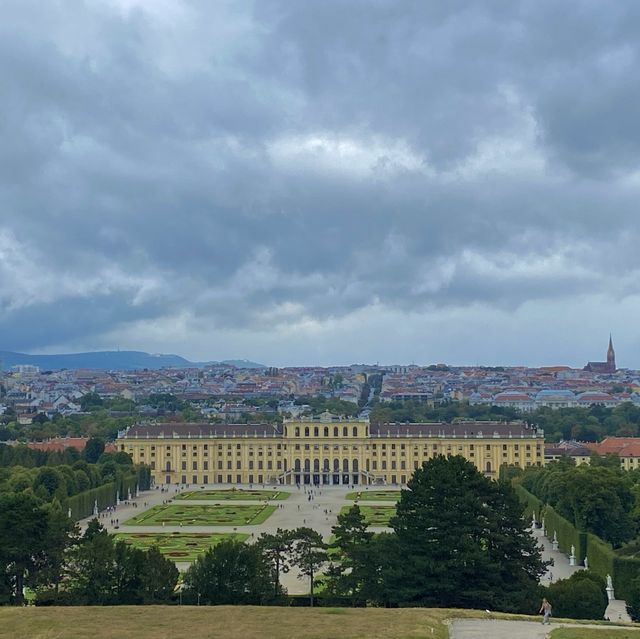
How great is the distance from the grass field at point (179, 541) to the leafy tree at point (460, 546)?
19.1 m

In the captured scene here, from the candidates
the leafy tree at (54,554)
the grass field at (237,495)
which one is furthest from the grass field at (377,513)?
the leafy tree at (54,554)

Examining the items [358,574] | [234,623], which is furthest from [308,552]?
[234,623]

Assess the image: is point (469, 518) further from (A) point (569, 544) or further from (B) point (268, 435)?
(B) point (268, 435)

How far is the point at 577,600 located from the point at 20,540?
20.4 m

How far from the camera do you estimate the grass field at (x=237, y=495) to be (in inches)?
3620

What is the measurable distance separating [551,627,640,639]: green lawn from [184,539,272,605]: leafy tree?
38.8 feet

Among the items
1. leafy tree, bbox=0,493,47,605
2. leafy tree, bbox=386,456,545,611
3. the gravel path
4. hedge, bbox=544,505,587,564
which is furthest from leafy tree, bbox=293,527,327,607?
hedge, bbox=544,505,587,564

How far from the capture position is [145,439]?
112 metres

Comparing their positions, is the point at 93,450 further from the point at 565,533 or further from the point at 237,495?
the point at 565,533

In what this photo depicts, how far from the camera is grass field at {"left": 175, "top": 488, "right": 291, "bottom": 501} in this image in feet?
302

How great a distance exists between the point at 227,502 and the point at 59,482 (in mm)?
17314

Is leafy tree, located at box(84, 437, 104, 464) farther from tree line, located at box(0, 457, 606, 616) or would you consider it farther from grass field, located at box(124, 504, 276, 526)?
tree line, located at box(0, 457, 606, 616)

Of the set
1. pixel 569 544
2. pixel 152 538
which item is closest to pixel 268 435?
pixel 152 538

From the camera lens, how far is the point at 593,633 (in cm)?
2830
